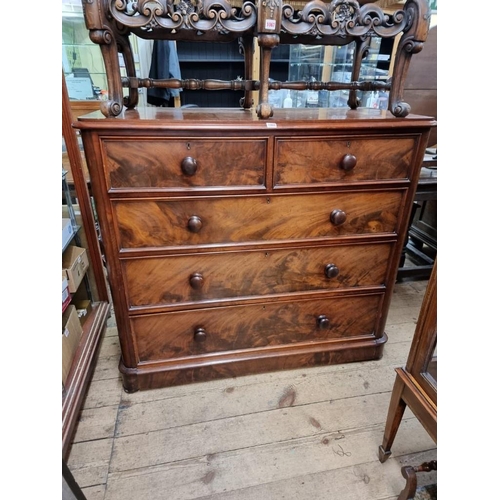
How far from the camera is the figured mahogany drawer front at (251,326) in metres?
1.38

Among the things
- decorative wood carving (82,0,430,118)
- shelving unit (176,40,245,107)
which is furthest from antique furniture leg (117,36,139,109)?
shelving unit (176,40,245,107)

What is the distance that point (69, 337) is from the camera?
4.62ft

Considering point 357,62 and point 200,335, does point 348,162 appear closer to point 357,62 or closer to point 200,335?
point 357,62

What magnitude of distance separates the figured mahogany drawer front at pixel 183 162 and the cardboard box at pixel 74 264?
56cm

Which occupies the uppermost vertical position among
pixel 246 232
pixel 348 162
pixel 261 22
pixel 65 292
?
pixel 261 22

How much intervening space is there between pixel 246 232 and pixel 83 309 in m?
0.99

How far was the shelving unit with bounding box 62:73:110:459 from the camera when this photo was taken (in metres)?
1.28

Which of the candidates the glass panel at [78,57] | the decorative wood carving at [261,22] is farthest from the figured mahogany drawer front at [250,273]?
the glass panel at [78,57]

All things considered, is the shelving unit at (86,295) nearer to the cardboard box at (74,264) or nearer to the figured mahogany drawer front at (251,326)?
the cardboard box at (74,264)

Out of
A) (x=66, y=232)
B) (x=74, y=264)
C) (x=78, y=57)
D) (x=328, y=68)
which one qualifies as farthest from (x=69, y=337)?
(x=328, y=68)
